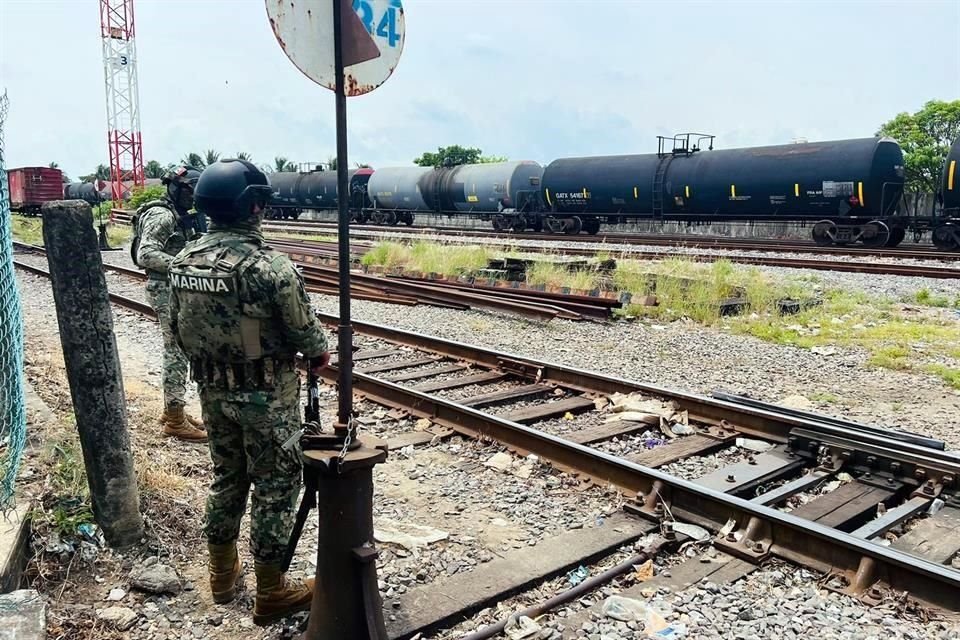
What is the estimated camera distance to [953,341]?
8219mm

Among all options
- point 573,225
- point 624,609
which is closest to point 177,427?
point 624,609

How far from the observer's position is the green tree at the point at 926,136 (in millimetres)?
29625

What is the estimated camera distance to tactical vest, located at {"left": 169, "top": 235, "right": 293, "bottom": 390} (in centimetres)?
276

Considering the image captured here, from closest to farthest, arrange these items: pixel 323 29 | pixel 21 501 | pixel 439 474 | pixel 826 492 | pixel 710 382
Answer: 1. pixel 323 29
2. pixel 21 501
3. pixel 826 492
4. pixel 439 474
5. pixel 710 382

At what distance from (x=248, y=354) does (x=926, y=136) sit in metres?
36.3

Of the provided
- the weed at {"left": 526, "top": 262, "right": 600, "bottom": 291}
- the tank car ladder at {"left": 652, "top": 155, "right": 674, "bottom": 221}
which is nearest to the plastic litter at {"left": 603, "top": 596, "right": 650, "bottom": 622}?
the weed at {"left": 526, "top": 262, "right": 600, "bottom": 291}

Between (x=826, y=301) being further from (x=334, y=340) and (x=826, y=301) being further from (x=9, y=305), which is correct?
(x=9, y=305)

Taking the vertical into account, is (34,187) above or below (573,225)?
above

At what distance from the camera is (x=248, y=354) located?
9.20 ft

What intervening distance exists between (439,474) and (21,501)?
7.47ft

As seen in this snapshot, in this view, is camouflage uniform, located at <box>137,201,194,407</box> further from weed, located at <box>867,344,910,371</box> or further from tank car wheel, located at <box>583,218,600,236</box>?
tank car wheel, located at <box>583,218,600,236</box>

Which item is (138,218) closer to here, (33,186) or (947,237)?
(947,237)

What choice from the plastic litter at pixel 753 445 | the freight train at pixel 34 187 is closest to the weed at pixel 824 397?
the plastic litter at pixel 753 445

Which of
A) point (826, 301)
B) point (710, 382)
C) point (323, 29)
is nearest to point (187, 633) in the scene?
point (323, 29)
